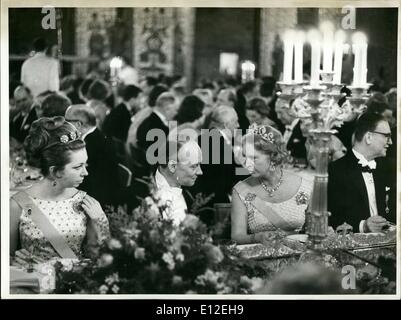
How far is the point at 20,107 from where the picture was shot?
17.8 feet

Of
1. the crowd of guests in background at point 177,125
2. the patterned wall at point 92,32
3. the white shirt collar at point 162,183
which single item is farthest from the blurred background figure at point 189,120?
the patterned wall at point 92,32

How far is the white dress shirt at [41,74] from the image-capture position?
539 cm

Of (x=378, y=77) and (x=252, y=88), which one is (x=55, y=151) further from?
(x=378, y=77)

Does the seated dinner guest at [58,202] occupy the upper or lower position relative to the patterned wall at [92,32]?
lower

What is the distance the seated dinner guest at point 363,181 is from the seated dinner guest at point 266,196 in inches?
7.0

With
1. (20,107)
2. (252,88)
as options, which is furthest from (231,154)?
(20,107)

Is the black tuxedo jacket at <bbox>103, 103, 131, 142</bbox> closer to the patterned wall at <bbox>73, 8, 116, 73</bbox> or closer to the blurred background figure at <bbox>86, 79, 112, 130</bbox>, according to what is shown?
the blurred background figure at <bbox>86, 79, 112, 130</bbox>

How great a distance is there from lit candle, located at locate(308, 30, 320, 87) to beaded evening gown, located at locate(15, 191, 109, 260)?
4.87 feet

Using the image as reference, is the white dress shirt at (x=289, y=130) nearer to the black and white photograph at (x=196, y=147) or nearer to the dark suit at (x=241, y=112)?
the black and white photograph at (x=196, y=147)

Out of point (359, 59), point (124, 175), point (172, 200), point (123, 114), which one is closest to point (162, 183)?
point (172, 200)

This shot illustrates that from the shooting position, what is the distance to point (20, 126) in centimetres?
542

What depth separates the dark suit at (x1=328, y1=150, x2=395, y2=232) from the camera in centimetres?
545
